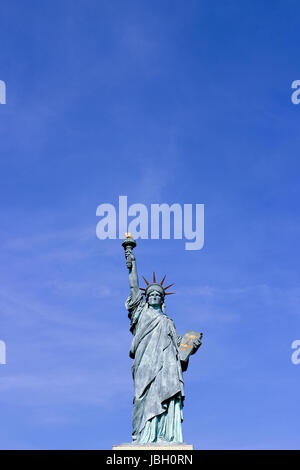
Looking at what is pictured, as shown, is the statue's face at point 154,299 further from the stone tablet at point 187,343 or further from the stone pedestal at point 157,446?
the stone pedestal at point 157,446

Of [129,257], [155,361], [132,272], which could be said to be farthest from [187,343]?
[129,257]

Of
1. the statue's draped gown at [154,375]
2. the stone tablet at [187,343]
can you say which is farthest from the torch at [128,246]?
the stone tablet at [187,343]

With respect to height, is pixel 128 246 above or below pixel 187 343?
above

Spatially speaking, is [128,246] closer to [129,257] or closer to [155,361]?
[129,257]

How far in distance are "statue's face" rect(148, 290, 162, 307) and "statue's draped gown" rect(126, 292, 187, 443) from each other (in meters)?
0.16

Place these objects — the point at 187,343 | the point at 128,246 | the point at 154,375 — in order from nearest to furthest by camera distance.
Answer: the point at 154,375 → the point at 187,343 → the point at 128,246

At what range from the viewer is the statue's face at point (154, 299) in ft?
69.6

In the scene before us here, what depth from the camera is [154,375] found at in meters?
19.8

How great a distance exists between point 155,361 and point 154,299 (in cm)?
193

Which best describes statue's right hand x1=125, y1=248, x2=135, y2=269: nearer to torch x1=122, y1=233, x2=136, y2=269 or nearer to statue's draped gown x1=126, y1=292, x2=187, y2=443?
torch x1=122, y1=233, x2=136, y2=269
